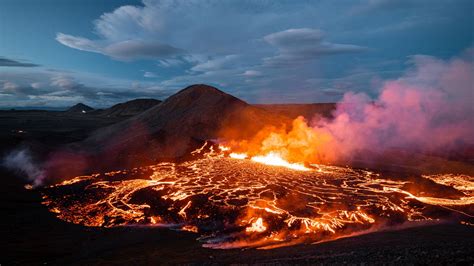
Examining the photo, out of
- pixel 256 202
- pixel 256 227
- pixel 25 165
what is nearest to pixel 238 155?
pixel 256 202

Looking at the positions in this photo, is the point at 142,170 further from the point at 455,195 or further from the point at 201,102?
the point at 455,195

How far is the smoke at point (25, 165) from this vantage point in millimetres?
29316

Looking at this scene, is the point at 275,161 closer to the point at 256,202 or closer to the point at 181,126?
the point at 256,202

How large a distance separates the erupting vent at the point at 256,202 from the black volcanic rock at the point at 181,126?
353 inches

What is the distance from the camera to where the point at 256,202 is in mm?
22312

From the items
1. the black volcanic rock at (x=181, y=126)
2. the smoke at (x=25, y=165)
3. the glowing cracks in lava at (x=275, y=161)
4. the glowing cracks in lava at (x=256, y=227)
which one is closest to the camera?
the glowing cracks in lava at (x=256, y=227)

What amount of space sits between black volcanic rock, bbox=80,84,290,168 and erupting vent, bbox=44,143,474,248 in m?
8.97

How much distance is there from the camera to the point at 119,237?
1698 centimetres

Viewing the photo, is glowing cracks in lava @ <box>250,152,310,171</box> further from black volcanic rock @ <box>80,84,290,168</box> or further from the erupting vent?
black volcanic rock @ <box>80,84,290,168</box>

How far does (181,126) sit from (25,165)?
19245 mm

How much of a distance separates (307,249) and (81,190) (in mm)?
18577

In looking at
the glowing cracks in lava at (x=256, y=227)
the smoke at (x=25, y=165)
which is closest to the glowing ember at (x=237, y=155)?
the smoke at (x=25, y=165)

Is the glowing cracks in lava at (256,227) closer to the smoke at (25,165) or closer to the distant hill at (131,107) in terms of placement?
the smoke at (25,165)

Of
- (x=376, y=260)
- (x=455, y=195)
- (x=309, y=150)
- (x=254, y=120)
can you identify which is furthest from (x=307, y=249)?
(x=254, y=120)
